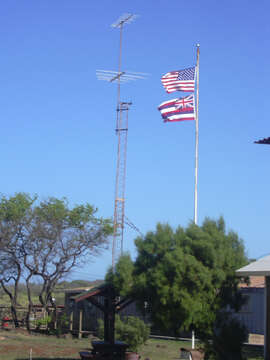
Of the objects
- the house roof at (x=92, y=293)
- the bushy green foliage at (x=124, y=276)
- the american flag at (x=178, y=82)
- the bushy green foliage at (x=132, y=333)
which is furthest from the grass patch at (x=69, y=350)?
the american flag at (x=178, y=82)

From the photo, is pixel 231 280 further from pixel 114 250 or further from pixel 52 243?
pixel 52 243

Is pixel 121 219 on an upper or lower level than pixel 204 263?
upper

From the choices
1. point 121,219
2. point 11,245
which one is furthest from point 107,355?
point 11,245

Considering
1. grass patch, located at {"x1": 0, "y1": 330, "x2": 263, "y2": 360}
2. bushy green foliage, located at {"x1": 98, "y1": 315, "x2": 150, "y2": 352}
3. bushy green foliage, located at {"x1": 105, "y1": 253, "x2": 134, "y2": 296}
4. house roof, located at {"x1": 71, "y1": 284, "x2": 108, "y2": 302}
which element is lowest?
grass patch, located at {"x1": 0, "y1": 330, "x2": 263, "y2": 360}

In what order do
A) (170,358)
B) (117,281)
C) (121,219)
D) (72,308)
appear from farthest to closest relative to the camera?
(72,308), (121,219), (170,358), (117,281)

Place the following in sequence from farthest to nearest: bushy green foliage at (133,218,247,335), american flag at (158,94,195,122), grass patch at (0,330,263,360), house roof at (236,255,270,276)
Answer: american flag at (158,94,195,122)
grass patch at (0,330,263,360)
bushy green foliage at (133,218,247,335)
house roof at (236,255,270,276)

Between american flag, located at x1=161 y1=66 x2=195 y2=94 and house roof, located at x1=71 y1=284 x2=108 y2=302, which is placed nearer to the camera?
house roof, located at x1=71 y1=284 x2=108 y2=302

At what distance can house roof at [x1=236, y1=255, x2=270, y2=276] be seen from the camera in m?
16.2

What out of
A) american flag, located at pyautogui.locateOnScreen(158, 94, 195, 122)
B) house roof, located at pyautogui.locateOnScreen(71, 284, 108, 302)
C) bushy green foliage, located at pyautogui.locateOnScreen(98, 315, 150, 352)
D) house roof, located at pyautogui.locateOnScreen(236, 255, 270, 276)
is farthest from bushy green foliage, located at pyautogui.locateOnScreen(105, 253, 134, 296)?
american flag, located at pyautogui.locateOnScreen(158, 94, 195, 122)

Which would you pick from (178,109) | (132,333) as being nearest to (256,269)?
(132,333)

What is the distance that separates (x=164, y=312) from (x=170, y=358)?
6354 mm

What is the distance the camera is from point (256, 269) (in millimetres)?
16688

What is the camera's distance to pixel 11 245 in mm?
39719

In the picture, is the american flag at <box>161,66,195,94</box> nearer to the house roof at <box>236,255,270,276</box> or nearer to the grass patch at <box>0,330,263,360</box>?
the house roof at <box>236,255,270,276</box>
